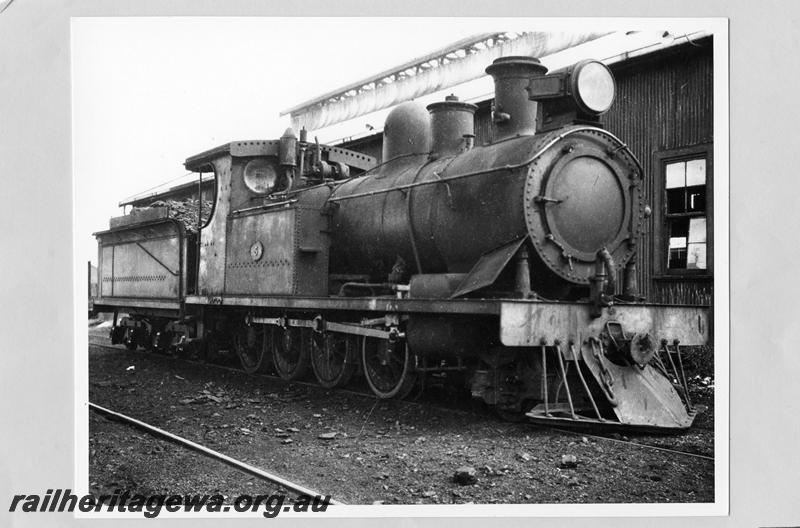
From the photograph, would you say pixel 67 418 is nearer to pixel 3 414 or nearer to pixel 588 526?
pixel 3 414

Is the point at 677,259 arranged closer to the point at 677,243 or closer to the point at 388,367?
the point at 677,243

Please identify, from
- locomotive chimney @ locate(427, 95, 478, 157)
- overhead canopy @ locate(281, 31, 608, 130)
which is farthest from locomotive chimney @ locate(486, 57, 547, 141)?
locomotive chimney @ locate(427, 95, 478, 157)

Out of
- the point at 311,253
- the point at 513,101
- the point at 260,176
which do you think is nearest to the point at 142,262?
the point at 260,176

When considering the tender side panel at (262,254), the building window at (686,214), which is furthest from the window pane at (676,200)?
the tender side panel at (262,254)

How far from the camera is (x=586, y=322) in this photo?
6.10m

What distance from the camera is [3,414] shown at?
512 centimetres

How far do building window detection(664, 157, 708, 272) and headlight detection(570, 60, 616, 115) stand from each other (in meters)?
2.74

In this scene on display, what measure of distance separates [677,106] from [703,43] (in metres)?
0.78

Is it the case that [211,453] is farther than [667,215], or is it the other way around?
[667,215]

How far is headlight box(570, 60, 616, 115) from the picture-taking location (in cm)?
621

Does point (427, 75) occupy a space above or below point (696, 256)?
above

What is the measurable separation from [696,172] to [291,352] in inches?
209

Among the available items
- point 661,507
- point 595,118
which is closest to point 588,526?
point 661,507

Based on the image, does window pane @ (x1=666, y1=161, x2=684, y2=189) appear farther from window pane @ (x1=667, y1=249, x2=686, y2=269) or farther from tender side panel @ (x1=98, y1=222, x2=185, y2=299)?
tender side panel @ (x1=98, y1=222, x2=185, y2=299)
